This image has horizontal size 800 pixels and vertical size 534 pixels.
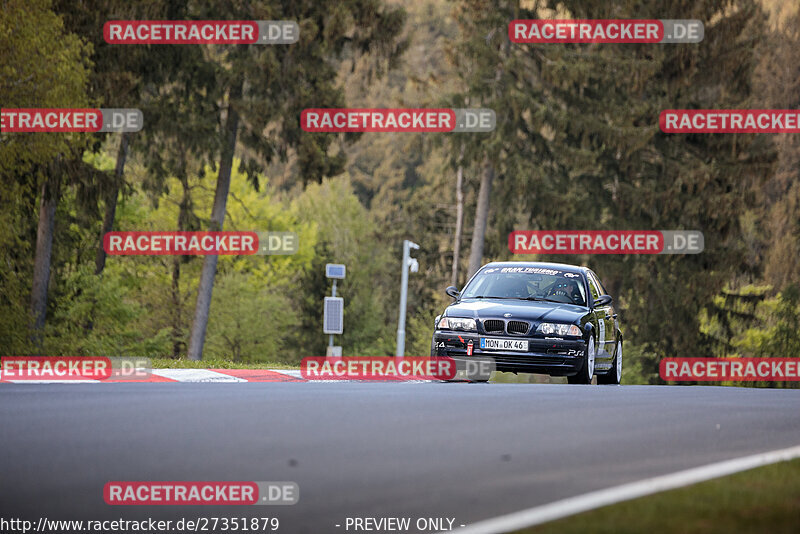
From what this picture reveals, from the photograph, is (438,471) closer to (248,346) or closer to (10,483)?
(10,483)

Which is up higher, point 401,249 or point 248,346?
point 401,249

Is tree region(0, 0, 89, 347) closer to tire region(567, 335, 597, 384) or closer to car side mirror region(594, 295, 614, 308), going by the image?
car side mirror region(594, 295, 614, 308)

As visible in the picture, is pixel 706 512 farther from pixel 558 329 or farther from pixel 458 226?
pixel 458 226

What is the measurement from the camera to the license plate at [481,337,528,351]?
53.7ft

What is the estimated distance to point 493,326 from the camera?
651 inches

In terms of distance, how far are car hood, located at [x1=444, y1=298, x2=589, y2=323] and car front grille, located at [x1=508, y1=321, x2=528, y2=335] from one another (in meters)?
0.08

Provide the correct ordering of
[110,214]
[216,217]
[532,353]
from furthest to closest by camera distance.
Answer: [110,214] → [216,217] → [532,353]

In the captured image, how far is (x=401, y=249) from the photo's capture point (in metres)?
70.3

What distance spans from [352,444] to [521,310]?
28.0 feet

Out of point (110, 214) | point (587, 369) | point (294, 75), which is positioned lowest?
point (587, 369)

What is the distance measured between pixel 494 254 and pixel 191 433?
43.8 metres

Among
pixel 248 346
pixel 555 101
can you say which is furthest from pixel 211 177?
pixel 555 101

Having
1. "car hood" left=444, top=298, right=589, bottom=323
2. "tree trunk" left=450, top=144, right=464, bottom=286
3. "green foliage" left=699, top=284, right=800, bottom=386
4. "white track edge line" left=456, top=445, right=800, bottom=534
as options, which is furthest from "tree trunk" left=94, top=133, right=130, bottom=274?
"white track edge line" left=456, top=445, right=800, bottom=534

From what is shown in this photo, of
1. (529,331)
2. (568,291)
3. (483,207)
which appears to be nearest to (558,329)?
(529,331)
